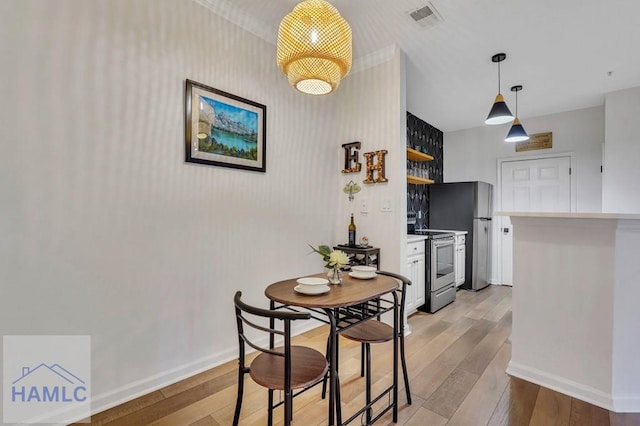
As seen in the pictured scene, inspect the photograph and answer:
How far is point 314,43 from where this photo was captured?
1514 mm

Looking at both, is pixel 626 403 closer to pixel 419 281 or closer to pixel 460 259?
pixel 419 281

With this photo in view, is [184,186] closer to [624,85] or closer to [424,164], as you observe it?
[424,164]

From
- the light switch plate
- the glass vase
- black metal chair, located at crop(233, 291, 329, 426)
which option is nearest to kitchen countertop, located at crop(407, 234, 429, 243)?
the light switch plate

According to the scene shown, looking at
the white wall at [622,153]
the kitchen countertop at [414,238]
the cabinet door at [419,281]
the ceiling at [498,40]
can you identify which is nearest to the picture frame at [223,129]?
the ceiling at [498,40]

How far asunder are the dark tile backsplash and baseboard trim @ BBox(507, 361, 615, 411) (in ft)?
8.89

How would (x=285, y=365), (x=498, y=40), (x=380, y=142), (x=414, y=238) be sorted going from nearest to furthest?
(x=285, y=365) < (x=498, y=40) < (x=380, y=142) < (x=414, y=238)

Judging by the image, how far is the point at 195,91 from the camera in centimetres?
219

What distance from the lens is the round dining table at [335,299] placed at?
1.37 m

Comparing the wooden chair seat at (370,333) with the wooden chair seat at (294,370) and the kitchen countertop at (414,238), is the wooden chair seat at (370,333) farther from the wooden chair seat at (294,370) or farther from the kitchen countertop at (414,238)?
the kitchen countertop at (414,238)

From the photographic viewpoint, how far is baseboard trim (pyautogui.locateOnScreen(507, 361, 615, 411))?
186cm

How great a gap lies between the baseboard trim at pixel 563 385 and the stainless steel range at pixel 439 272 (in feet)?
4.51

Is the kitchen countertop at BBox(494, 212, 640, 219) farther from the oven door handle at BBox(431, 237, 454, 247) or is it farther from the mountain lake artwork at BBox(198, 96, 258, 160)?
the mountain lake artwork at BBox(198, 96, 258, 160)

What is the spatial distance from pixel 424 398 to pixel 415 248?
66.8 inches

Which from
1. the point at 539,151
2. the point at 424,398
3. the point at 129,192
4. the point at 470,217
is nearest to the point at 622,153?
the point at 539,151
